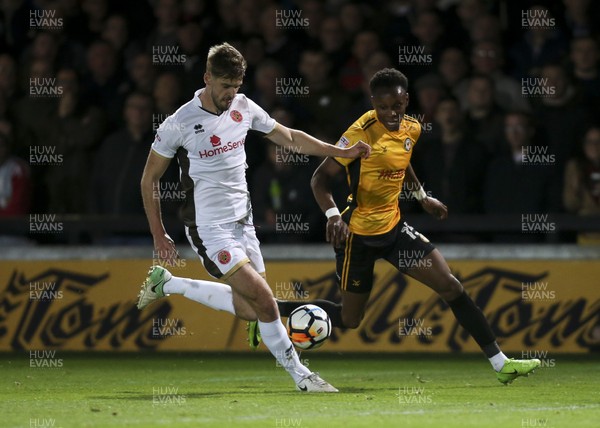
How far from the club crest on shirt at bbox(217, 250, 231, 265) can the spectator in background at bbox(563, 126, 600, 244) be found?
449cm

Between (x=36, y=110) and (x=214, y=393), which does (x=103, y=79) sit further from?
(x=214, y=393)

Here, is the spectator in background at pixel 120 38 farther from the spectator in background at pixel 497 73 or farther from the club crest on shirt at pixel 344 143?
the club crest on shirt at pixel 344 143

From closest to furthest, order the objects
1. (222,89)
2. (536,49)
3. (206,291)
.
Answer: (222,89), (206,291), (536,49)

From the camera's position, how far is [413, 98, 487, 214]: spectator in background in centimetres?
1217

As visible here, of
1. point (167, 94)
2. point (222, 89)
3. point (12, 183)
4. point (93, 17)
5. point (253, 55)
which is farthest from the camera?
point (93, 17)

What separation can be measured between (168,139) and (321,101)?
4.53 metres

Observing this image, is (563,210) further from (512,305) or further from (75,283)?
(75,283)

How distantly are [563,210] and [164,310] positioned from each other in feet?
13.1

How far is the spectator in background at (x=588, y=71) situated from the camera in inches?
492

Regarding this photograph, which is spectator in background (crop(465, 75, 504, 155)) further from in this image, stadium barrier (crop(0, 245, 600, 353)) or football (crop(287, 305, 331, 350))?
→ football (crop(287, 305, 331, 350))

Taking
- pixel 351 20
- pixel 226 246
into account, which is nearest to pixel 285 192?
pixel 351 20

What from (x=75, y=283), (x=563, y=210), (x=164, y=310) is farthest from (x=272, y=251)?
(x=563, y=210)

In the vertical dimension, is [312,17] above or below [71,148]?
above

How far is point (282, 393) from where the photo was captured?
29.4ft
